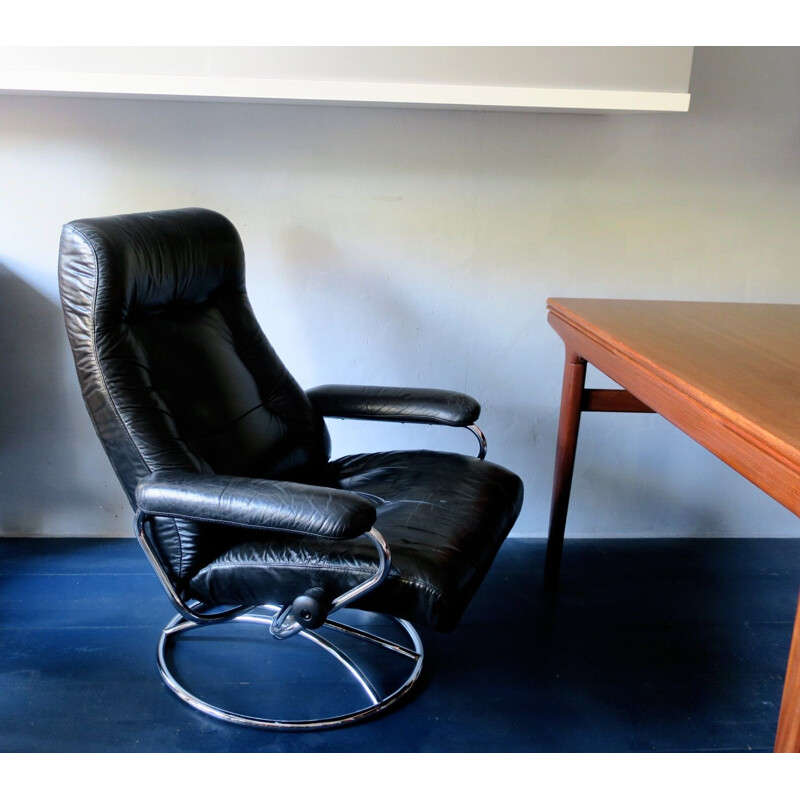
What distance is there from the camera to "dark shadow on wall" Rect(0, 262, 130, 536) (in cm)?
231

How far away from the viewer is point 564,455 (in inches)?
85.7

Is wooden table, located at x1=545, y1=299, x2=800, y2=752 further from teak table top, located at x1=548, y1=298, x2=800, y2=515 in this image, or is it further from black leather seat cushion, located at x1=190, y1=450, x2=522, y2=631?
black leather seat cushion, located at x1=190, y1=450, x2=522, y2=631

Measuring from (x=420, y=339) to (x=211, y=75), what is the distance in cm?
94

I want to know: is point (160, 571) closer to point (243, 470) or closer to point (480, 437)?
point (243, 470)

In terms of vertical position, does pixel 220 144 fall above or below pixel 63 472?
above

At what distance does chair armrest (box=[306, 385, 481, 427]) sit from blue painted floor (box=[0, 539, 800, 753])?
0.57 meters

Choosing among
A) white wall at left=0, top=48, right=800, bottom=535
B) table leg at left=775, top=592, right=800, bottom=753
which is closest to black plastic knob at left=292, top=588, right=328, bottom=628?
table leg at left=775, top=592, right=800, bottom=753

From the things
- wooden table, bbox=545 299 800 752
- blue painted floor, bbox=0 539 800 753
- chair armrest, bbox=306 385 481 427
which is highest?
wooden table, bbox=545 299 800 752

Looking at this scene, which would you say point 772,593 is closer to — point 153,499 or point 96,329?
point 153,499

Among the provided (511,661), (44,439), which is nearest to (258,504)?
(511,661)

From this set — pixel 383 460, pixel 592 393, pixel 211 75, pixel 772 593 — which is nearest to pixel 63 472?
pixel 383 460

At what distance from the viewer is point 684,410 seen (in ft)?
4.10

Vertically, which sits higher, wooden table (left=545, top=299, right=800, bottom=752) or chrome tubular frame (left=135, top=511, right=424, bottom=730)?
wooden table (left=545, top=299, right=800, bottom=752)

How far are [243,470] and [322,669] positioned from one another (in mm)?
511
